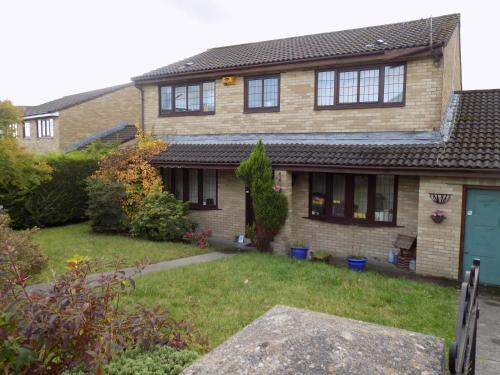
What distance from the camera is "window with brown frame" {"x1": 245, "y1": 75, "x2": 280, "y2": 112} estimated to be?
13.4 m

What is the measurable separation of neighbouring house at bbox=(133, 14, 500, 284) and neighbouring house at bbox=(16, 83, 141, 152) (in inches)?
462

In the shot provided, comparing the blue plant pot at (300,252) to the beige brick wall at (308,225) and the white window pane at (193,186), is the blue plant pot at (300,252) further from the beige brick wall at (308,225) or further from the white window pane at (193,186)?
the white window pane at (193,186)

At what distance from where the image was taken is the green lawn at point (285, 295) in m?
6.58

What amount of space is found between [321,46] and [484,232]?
25.9 ft

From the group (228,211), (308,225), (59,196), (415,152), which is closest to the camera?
(415,152)

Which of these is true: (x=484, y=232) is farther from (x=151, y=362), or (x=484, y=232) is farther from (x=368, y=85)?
(x=151, y=362)

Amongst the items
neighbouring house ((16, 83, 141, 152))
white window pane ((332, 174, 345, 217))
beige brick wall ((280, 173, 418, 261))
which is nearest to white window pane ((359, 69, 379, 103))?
white window pane ((332, 174, 345, 217))

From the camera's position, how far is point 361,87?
11914 mm

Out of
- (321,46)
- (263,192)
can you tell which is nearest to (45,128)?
(321,46)

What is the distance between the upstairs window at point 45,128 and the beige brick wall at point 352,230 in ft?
63.0

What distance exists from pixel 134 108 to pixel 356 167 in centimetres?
2084

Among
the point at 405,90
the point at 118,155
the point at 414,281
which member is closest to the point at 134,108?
the point at 118,155

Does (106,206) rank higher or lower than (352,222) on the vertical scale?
higher

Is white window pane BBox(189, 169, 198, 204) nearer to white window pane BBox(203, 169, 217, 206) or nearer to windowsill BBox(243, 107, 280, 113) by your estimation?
white window pane BBox(203, 169, 217, 206)
